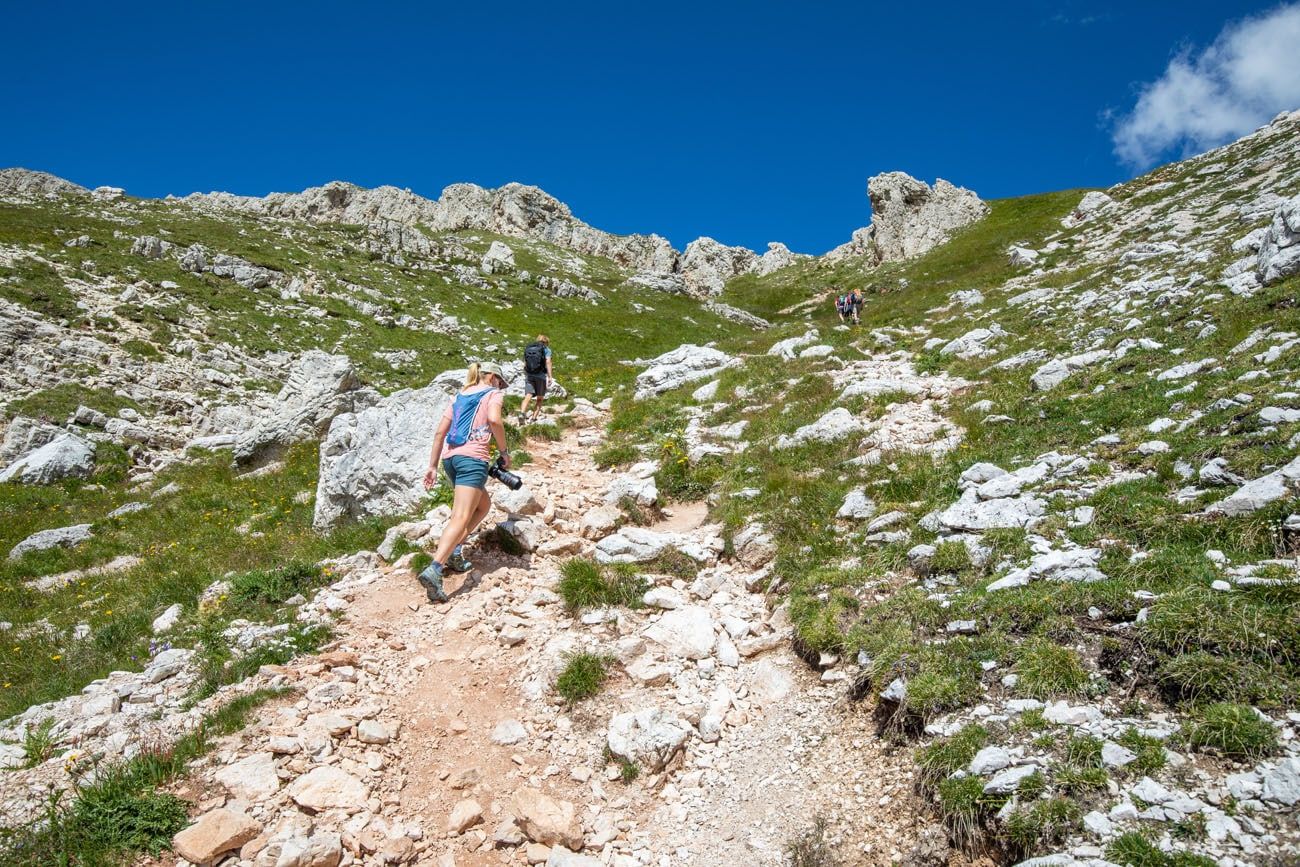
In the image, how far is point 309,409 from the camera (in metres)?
19.5

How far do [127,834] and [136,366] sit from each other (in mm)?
30701

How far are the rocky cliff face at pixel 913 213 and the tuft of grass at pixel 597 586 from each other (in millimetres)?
72234

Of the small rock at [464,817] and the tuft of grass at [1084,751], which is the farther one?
the small rock at [464,817]

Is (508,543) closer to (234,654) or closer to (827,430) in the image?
(234,654)

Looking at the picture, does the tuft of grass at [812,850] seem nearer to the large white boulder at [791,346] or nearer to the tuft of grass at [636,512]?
the tuft of grass at [636,512]

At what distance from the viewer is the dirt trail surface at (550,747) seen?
5363mm

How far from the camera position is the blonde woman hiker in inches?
351

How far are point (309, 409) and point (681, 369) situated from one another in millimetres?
12353

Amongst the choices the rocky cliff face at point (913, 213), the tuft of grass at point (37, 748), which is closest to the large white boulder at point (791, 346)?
the tuft of grass at point (37, 748)

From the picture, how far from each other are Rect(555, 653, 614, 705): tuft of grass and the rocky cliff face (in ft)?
242

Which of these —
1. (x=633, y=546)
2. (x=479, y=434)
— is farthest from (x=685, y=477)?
(x=479, y=434)

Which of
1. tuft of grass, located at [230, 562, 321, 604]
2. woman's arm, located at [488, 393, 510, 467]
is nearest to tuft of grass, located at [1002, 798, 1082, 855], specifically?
woman's arm, located at [488, 393, 510, 467]

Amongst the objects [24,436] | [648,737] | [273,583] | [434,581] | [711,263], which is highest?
[711,263]

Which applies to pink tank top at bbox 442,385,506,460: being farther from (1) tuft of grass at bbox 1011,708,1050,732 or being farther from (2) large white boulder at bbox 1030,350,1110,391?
(2) large white boulder at bbox 1030,350,1110,391
